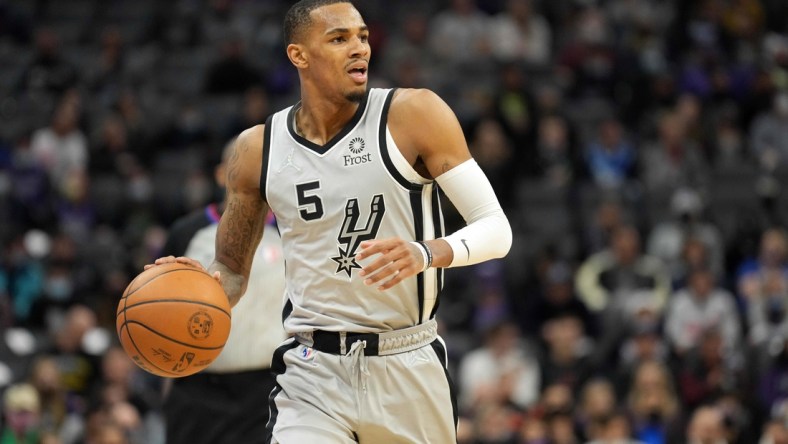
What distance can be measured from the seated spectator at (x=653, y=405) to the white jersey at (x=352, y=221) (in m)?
6.39

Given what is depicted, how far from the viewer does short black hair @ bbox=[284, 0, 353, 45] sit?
5.49 m

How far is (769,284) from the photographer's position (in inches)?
521

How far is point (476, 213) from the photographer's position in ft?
17.1

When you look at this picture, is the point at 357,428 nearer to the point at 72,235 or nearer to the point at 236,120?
the point at 72,235

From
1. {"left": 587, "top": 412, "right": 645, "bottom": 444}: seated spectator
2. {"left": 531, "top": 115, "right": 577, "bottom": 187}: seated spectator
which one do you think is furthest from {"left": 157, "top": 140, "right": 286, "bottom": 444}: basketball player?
{"left": 531, "top": 115, "right": 577, "bottom": 187}: seated spectator

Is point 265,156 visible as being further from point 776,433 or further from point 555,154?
point 555,154

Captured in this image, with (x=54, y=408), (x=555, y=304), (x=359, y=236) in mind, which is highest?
(x=359, y=236)

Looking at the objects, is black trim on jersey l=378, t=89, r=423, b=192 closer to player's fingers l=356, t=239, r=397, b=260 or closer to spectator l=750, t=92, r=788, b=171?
player's fingers l=356, t=239, r=397, b=260

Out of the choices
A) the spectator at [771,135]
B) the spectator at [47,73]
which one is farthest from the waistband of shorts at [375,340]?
the spectator at [47,73]

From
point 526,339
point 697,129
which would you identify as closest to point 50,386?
point 526,339

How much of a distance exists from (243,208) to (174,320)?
2.17 feet

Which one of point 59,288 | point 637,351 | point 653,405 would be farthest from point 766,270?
point 59,288

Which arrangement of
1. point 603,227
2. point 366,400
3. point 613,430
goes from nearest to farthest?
1. point 366,400
2. point 613,430
3. point 603,227

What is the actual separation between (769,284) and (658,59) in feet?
17.9
